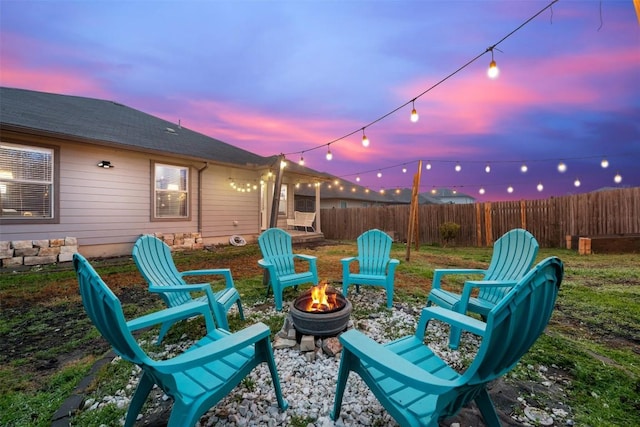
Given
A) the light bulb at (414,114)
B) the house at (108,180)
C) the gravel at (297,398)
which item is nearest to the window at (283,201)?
the house at (108,180)

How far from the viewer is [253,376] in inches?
82.6

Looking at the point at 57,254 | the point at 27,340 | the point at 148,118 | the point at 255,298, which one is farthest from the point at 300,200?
the point at 27,340

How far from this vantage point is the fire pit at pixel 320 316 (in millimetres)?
2420

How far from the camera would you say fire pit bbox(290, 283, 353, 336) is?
2420 mm

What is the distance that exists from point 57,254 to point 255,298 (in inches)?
211

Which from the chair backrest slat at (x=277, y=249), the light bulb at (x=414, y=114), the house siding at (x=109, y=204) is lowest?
the chair backrest slat at (x=277, y=249)

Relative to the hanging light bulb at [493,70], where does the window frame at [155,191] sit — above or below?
below

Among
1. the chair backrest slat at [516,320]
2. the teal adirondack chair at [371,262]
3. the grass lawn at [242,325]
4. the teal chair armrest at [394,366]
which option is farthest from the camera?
the teal adirondack chair at [371,262]

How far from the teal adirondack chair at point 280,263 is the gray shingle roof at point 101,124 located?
17.6 feet

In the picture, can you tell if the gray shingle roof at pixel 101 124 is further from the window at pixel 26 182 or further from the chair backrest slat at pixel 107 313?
the chair backrest slat at pixel 107 313

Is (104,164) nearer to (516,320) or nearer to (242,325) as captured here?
(242,325)

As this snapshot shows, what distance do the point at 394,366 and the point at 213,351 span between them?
0.92 meters

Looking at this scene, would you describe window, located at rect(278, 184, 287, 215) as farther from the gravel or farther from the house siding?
the gravel

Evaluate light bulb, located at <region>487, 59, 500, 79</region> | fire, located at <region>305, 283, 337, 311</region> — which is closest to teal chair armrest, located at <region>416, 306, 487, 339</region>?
fire, located at <region>305, 283, 337, 311</region>
